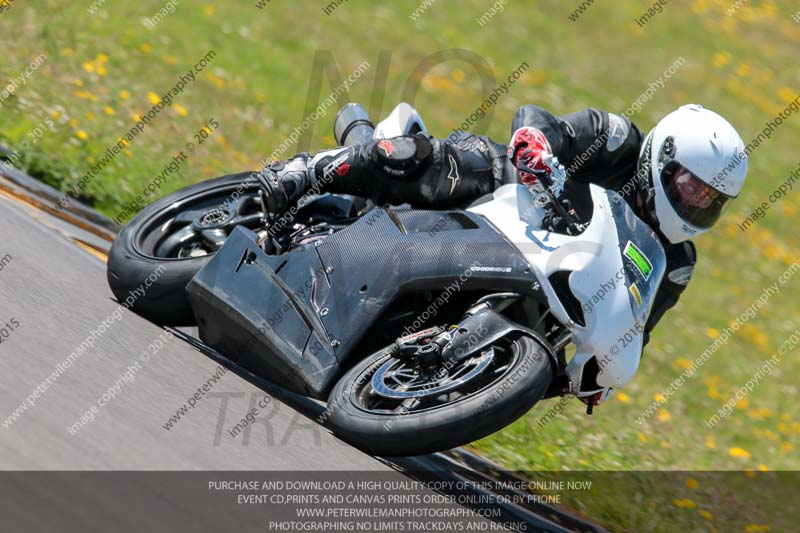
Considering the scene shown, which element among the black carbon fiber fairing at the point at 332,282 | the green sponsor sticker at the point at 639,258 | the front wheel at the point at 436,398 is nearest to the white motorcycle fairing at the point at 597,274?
the green sponsor sticker at the point at 639,258

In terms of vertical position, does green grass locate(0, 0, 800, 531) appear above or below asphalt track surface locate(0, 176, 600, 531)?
below

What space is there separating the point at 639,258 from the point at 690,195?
1.32ft

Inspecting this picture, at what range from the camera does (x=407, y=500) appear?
4.70 meters

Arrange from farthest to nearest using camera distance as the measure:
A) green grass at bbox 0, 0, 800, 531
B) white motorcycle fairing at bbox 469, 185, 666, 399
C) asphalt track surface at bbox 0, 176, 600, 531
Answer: green grass at bbox 0, 0, 800, 531 < white motorcycle fairing at bbox 469, 185, 666, 399 < asphalt track surface at bbox 0, 176, 600, 531

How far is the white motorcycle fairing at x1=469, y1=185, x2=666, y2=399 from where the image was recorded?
16.6 ft

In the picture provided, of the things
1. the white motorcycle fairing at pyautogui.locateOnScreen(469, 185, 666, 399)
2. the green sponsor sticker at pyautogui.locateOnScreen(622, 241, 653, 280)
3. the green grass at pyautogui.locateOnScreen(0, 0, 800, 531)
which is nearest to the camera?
the white motorcycle fairing at pyautogui.locateOnScreen(469, 185, 666, 399)

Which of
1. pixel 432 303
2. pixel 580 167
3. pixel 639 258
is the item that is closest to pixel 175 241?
pixel 432 303

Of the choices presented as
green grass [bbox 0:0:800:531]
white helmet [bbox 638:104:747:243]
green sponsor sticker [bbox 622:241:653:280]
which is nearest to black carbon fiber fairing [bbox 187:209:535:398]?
green sponsor sticker [bbox 622:241:653:280]

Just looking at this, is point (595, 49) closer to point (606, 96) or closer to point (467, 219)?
point (606, 96)

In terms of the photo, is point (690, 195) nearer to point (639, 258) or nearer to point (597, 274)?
point (639, 258)

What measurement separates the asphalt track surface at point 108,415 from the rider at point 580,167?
Result: 1.05 m

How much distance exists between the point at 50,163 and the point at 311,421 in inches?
144

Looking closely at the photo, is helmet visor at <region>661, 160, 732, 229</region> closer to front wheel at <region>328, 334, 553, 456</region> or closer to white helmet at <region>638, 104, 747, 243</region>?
white helmet at <region>638, 104, 747, 243</region>

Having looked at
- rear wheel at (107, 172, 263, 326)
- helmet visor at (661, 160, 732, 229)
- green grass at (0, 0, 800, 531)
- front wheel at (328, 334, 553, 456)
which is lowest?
green grass at (0, 0, 800, 531)
